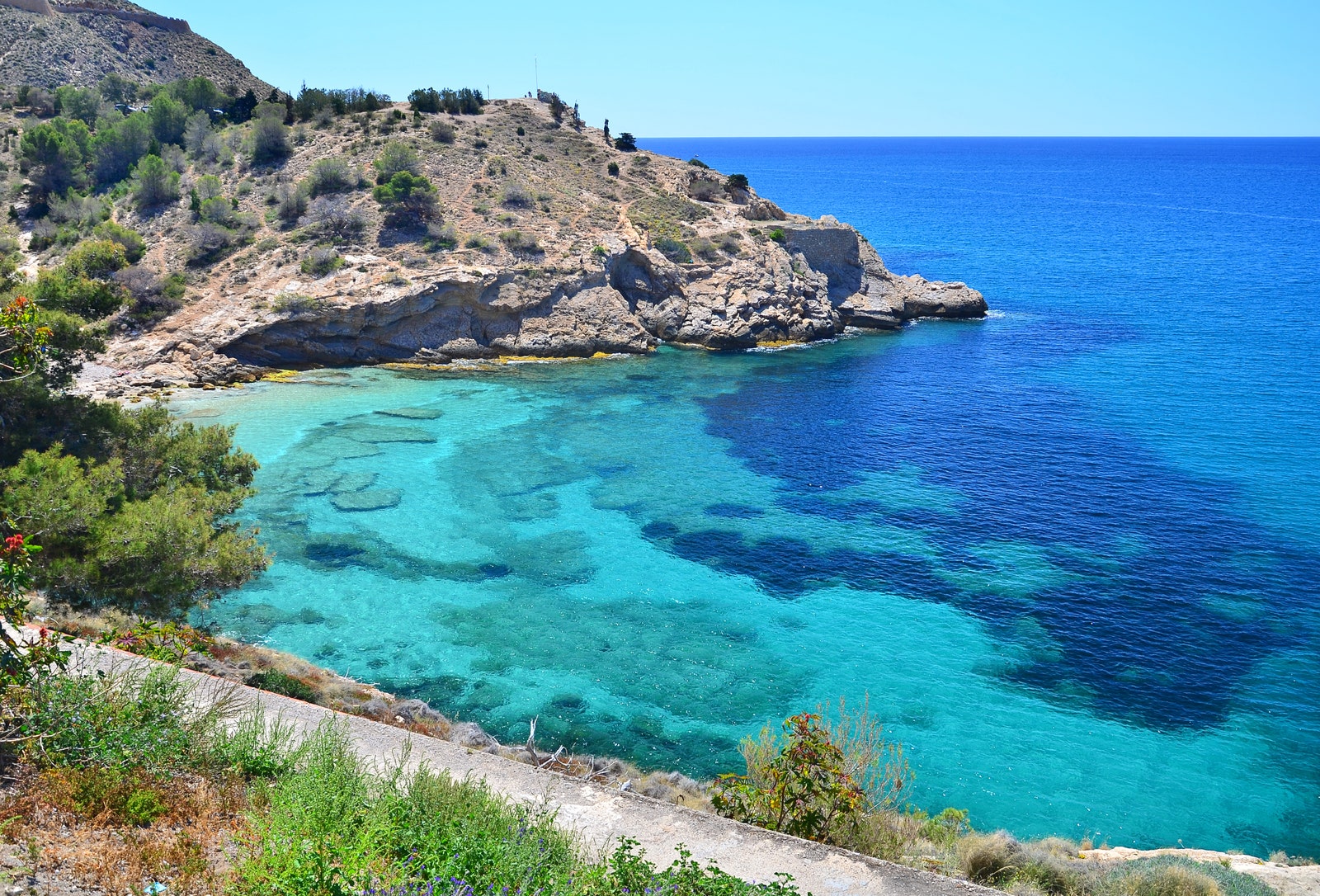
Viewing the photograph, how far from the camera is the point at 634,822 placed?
1023 cm

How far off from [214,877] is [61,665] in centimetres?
259

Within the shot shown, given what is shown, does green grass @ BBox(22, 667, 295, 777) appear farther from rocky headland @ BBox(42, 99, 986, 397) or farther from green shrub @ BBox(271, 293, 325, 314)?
green shrub @ BBox(271, 293, 325, 314)

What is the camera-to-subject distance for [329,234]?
48.2m

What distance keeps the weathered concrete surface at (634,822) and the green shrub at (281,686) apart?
236cm

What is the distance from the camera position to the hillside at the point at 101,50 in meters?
73.2

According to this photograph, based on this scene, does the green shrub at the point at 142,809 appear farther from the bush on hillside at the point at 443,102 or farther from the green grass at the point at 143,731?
the bush on hillside at the point at 443,102

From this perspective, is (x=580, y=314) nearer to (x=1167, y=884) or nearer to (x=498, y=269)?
(x=498, y=269)

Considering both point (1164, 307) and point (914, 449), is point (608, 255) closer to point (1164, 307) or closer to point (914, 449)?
point (914, 449)

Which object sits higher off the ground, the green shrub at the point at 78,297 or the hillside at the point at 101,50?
the hillside at the point at 101,50

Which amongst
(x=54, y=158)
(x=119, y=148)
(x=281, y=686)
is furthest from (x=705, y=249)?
(x=281, y=686)

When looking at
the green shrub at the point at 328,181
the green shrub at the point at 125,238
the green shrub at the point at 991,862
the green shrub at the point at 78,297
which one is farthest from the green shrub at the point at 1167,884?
the green shrub at the point at 328,181

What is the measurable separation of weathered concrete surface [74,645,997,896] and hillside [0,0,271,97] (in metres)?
72.7

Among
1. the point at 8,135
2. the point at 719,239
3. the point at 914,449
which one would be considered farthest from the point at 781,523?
the point at 8,135

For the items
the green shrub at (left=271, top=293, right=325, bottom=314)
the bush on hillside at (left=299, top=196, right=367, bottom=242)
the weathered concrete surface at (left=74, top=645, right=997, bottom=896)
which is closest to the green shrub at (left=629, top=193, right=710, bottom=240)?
the bush on hillside at (left=299, top=196, right=367, bottom=242)
